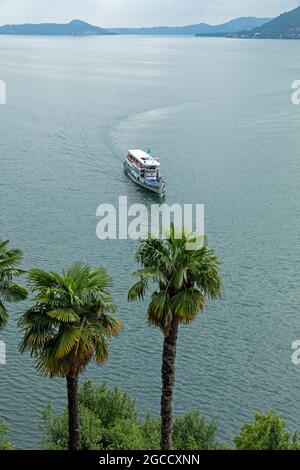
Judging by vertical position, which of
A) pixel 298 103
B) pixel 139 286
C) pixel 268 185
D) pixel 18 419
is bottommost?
pixel 18 419

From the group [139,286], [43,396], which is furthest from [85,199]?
[139,286]

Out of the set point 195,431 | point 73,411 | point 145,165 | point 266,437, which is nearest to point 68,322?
point 73,411

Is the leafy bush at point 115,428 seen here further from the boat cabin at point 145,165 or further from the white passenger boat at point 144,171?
the boat cabin at point 145,165

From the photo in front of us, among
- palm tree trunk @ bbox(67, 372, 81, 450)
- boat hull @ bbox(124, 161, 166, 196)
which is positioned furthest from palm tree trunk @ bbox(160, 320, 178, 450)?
boat hull @ bbox(124, 161, 166, 196)

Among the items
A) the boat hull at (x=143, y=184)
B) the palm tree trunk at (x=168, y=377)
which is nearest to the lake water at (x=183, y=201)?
the boat hull at (x=143, y=184)

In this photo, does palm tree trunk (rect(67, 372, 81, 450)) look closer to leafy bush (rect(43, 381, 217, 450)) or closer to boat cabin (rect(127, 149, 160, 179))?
leafy bush (rect(43, 381, 217, 450))

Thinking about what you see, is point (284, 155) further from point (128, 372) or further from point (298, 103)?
point (128, 372)
